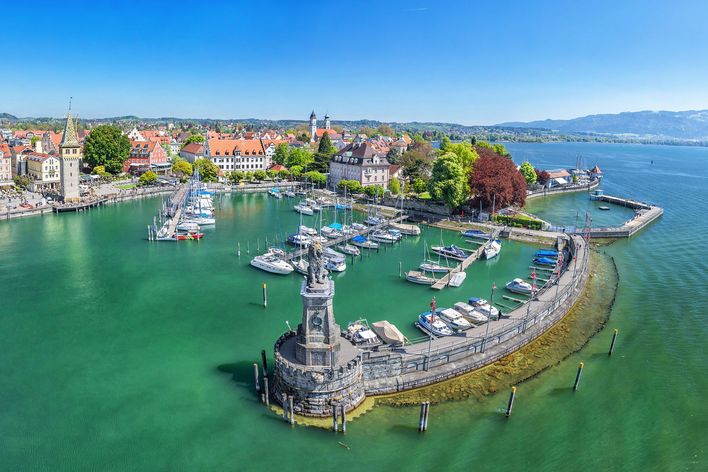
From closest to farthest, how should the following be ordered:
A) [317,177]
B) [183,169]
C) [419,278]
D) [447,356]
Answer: [447,356] < [419,278] < [317,177] < [183,169]

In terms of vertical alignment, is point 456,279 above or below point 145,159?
below

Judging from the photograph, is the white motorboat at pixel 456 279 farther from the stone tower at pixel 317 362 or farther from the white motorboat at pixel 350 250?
the stone tower at pixel 317 362

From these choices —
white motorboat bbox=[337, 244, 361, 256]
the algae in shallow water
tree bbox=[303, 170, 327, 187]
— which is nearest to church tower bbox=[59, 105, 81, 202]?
tree bbox=[303, 170, 327, 187]

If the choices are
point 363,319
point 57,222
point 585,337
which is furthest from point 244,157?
point 585,337

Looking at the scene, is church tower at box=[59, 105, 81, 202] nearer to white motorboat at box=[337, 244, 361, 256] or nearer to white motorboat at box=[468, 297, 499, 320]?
white motorboat at box=[337, 244, 361, 256]

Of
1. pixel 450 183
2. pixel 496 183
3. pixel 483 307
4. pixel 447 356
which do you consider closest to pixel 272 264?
pixel 483 307

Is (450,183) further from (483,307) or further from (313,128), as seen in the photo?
(313,128)

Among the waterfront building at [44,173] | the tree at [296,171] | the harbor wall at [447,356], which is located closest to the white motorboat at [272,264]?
the harbor wall at [447,356]
